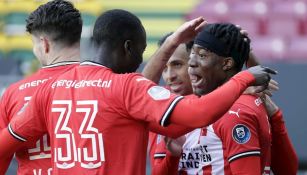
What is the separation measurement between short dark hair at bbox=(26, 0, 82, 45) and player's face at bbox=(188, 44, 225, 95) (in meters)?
0.62

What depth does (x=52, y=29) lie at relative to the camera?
4.34 m

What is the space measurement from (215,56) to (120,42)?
1.86 feet

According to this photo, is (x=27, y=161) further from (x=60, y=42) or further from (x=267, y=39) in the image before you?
(x=267, y=39)

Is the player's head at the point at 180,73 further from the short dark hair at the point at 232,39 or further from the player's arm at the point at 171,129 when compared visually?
the player's arm at the point at 171,129

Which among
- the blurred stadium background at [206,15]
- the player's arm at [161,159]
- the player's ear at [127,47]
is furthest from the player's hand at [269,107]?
the blurred stadium background at [206,15]

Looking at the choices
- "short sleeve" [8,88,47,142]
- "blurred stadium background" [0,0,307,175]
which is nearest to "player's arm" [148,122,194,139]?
"short sleeve" [8,88,47,142]

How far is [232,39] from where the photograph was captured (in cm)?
422

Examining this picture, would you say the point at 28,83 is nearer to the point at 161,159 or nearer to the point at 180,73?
the point at 161,159

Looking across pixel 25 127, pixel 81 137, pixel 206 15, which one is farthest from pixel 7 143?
pixel 206 15

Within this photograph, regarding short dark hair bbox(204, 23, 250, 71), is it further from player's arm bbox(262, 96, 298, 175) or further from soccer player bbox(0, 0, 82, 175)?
soccer player bbox(0, 0, 82, 175)

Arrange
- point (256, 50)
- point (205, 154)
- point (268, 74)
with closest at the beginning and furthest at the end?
point (268, 74), point (205, 154), point (256, 50)

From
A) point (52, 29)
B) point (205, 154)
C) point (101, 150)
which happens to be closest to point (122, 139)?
point (101, 150)

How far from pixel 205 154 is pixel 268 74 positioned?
67 centimetres

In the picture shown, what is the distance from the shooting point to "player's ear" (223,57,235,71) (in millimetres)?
4234
